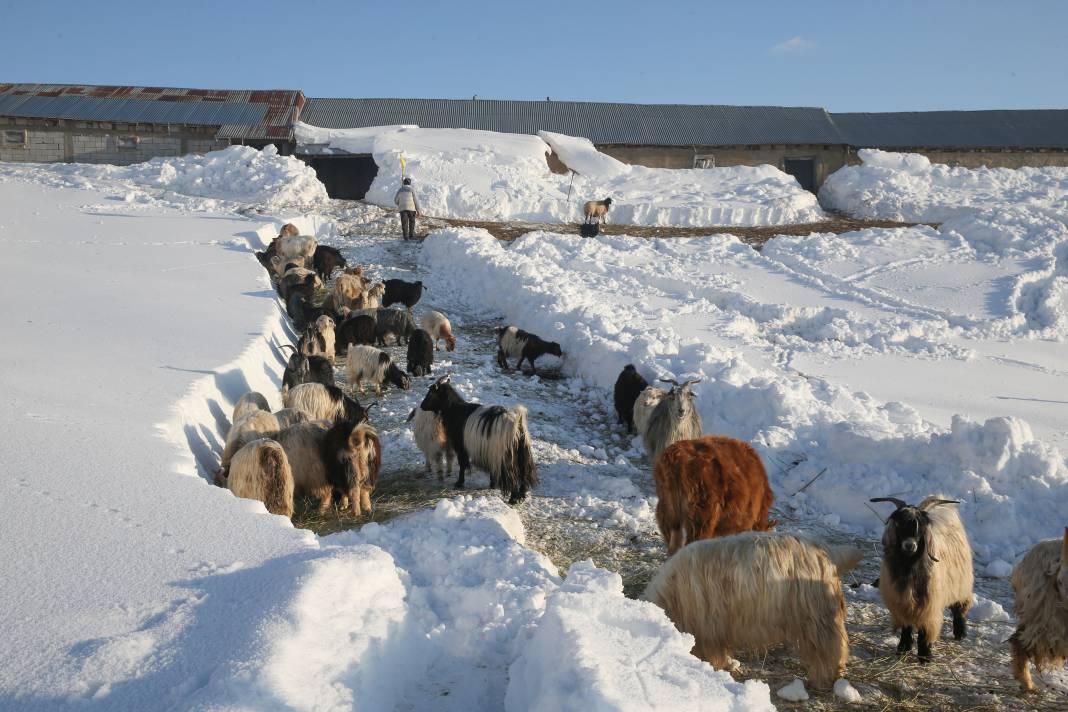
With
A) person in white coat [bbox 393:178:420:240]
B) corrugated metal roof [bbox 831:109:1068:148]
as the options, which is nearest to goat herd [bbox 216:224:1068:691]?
person in white coat [bbox 393:178:420:240]

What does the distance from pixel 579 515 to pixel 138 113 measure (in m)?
27.9

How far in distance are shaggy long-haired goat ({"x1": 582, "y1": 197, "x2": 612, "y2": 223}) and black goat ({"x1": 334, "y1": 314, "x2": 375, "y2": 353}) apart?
42.4 ft

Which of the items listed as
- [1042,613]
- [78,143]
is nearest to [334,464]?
[1042,613]

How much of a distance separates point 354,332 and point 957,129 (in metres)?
32.3

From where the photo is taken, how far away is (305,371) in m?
9.26

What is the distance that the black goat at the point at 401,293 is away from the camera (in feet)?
47.3

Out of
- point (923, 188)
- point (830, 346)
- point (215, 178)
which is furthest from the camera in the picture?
point (923, 188)

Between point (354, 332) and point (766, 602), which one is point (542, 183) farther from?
point (766, 602)

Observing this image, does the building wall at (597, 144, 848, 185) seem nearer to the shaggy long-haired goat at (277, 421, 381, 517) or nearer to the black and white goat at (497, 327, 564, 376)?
the black and white goat at (497, 327, 564, 376)

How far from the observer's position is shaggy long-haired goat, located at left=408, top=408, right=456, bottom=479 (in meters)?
7.89

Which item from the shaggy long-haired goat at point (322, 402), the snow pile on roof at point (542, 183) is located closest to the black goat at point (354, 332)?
the shaggy long-haired goat at point (322, 402)

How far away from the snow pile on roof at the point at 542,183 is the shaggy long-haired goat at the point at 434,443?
17820 mm

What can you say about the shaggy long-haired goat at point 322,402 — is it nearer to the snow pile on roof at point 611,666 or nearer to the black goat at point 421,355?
the black goat at point 421,355

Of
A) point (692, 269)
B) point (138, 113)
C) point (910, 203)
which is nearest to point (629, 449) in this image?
point (692, 269)
